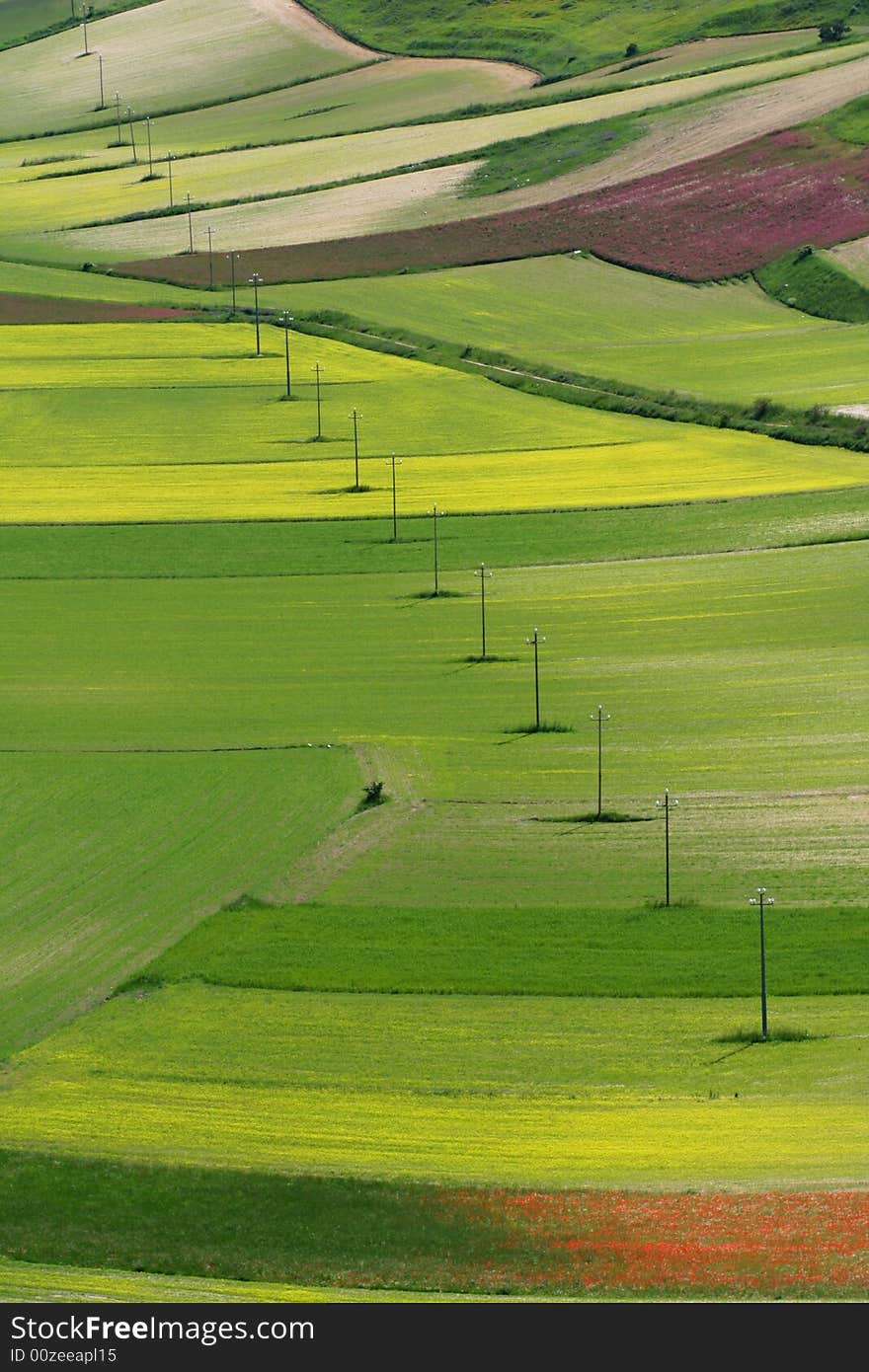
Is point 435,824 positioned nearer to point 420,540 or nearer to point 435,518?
point 435,518

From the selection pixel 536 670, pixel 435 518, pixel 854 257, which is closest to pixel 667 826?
pixel 536 670

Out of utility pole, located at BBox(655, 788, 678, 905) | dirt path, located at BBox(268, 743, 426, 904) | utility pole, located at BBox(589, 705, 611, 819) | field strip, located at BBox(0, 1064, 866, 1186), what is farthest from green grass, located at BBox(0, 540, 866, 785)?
field strip, located at BBox(0, 1064, 866, 1186)

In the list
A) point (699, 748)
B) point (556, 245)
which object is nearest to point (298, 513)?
point (699, 748)

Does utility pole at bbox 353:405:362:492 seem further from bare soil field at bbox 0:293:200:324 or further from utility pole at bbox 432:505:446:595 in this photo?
bare soil field at bbox 0:293:200:324

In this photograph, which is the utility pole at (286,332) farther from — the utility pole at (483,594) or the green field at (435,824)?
the utility pole at (483,594)

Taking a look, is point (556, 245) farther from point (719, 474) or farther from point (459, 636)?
point (459, 636)

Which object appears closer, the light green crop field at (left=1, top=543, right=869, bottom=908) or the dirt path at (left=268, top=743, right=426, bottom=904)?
the dirt path at (left=268, top=743, right=426, bottom=904)
